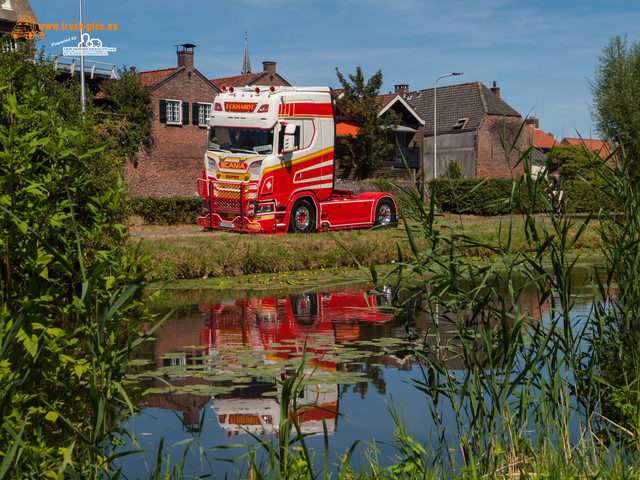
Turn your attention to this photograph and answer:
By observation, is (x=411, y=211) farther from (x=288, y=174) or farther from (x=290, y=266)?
(x=288, y=174)

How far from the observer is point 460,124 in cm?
5497

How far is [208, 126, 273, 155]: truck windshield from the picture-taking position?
65.3ft

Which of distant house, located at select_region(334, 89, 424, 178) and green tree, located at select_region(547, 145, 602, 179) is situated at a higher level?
distant house, located at select_region(334, 89, 424, 178)

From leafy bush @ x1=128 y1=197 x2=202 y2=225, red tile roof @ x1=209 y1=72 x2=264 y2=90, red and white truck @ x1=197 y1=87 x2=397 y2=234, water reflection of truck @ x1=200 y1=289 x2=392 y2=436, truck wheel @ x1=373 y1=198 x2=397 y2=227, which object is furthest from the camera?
red tile roof @ x1=209 y1=72 x2=264 y2=90

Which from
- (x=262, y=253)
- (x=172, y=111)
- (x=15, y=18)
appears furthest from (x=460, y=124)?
(x=262, y=253)

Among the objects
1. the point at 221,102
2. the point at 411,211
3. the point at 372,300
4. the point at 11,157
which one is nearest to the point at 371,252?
the point at 372,300

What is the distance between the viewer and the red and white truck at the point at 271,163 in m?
19.8

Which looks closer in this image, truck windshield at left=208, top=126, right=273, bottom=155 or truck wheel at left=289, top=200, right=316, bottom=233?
truck windshield at left=208, top=126, right=273, bottom=155

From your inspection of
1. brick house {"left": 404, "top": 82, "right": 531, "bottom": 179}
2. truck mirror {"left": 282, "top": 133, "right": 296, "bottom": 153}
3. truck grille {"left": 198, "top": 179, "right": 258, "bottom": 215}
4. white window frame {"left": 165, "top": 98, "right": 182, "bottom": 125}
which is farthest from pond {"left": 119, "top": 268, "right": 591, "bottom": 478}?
brick house {"left": 404, "top": 82, "right": 531, "bottom": 179}

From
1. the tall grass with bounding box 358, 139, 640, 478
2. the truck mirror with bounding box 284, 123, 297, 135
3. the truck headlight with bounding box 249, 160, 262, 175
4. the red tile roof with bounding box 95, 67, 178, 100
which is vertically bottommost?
the tall grass with bounding box 358, 139, 640, 478

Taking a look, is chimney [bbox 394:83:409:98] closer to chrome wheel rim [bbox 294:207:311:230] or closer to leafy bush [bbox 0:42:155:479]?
chrome wheel rim [bbox 294:207:311:230]

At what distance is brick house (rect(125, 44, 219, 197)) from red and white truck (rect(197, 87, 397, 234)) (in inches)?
815

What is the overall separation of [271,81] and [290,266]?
3453cm

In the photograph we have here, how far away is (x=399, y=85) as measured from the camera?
56.8 m
